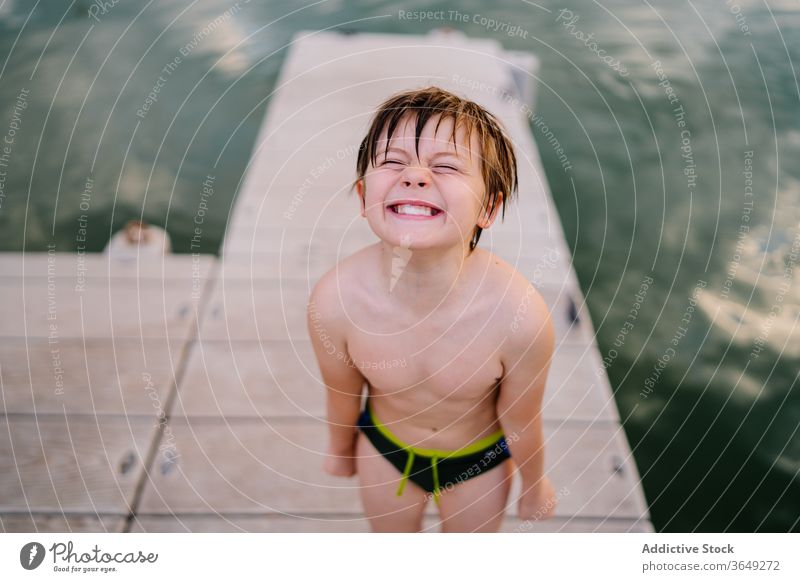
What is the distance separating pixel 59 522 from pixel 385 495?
611 mm

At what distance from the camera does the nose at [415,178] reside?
2.08 feet

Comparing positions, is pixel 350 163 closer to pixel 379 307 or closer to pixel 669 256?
pixel 669 256

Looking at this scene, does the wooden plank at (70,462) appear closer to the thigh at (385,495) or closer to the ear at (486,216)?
the thigh at (385,495)

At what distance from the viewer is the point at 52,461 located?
122cm

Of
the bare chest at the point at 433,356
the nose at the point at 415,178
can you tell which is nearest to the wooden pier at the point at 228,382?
the bare chest at the point at 433,356

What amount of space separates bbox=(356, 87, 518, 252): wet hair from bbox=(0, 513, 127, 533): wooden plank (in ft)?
2.63

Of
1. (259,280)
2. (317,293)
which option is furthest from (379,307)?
(259,280)

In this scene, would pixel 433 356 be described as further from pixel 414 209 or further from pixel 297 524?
pixel 297 524

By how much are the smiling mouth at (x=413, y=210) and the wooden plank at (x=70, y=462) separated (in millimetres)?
815

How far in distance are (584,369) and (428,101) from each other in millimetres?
954

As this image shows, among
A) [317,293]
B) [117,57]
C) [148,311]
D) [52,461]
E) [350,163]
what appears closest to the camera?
[317,293]

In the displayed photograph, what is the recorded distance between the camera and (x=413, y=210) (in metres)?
0.64

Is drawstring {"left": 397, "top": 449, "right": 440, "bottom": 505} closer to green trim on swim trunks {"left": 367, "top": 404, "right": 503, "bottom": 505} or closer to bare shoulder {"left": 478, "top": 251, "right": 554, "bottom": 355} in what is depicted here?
green trim on swim trunks {"left": 367, "top": 404, "right": 503, "bottom": 505}

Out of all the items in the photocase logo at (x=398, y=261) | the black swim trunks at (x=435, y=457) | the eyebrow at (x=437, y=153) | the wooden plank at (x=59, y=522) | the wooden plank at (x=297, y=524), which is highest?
the eyebrow at (x=437, y=153)
